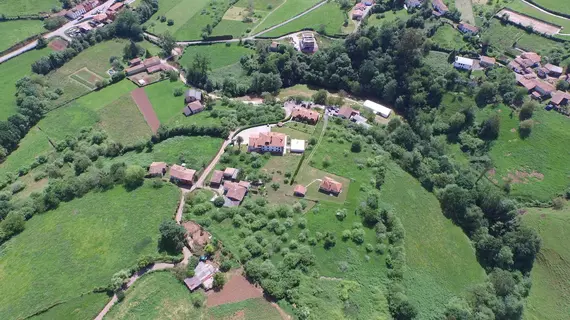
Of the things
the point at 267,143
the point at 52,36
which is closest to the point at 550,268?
the point at 267,143

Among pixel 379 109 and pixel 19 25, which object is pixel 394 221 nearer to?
pixel 379 109

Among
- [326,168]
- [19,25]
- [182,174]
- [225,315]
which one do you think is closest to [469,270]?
[326,168]

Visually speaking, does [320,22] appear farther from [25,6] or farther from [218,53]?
[25,6]

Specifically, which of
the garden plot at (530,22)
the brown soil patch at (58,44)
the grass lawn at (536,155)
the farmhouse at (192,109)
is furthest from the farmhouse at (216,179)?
the garden plot at (530,22)

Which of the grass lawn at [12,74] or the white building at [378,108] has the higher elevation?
the grass lawn at [12,74]

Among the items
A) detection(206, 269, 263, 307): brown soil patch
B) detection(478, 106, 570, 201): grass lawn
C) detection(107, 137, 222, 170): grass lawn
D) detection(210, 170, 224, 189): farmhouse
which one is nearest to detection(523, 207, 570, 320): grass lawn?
detection(478, 106, 570, 201): grass lawn

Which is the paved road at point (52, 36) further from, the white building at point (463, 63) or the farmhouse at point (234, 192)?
the white building at point (463, 63)
